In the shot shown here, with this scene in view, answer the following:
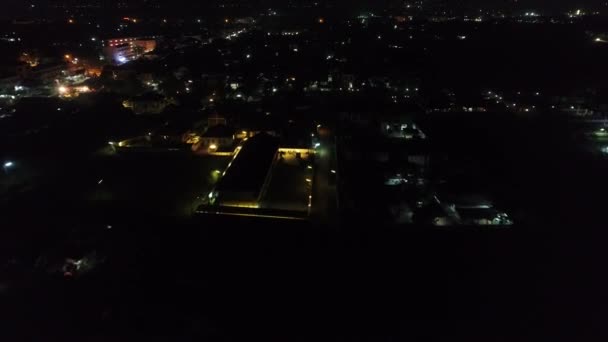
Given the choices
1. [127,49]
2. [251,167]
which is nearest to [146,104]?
[251,167]

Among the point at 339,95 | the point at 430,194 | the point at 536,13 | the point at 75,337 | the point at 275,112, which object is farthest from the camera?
the point at 536,13

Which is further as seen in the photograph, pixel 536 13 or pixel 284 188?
pixel 536 13

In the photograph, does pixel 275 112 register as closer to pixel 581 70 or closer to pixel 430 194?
pixel 430 194

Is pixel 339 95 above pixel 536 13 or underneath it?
underneath

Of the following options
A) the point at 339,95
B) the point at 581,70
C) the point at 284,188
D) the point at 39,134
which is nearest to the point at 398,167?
the point at 284,188

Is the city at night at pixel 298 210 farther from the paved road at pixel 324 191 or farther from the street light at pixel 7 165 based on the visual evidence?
the street light at pixel 7 165

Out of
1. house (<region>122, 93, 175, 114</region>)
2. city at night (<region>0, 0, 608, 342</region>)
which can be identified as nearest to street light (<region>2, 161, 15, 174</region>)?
city at night (<region>0, 0, 608, 342</region>)
